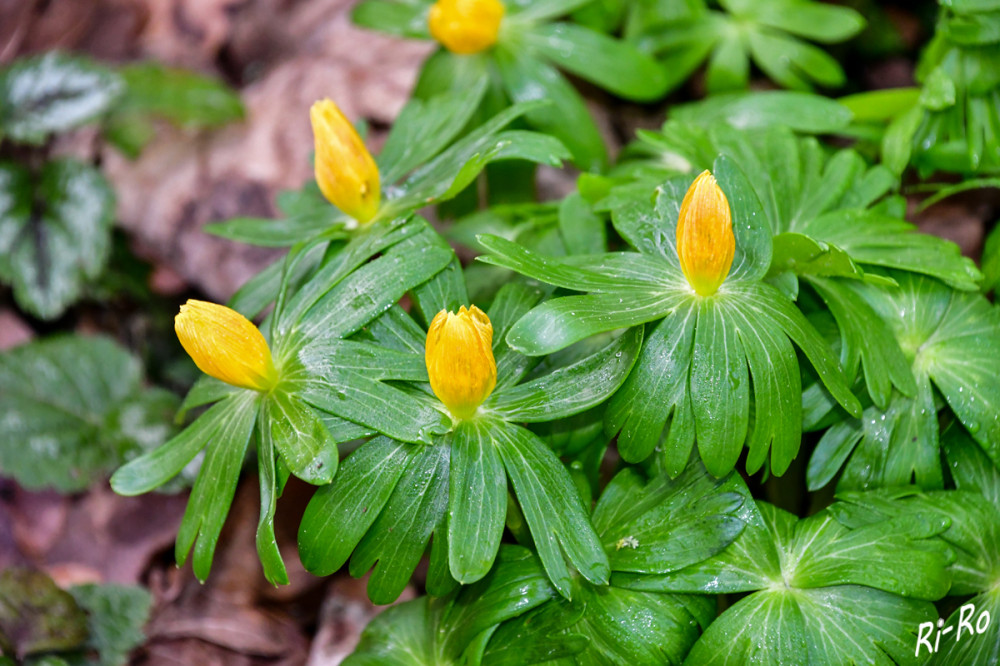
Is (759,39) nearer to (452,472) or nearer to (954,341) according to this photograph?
(954,341)

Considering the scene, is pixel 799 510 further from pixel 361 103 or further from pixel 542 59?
pixel 361 103

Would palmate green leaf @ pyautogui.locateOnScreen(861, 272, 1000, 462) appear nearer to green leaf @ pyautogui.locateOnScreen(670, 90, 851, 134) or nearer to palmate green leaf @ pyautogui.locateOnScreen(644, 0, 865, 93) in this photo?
green leaf @ pyautogui.locateOnScreen(670, 90, 851, 134)

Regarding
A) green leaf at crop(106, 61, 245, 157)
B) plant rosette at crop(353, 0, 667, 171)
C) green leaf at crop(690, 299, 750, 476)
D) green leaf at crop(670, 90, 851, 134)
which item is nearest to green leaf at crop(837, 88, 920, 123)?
green leaf at crop(670, 90, 851, 134)

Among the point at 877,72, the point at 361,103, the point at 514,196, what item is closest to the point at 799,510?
the point at 514,196

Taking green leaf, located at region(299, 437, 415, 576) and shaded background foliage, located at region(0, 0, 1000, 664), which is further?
shaded background foliage, located at region(0, 0, 1000, 664)

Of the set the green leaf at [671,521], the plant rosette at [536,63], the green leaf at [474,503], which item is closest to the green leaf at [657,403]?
the green leaf at [671,521]
